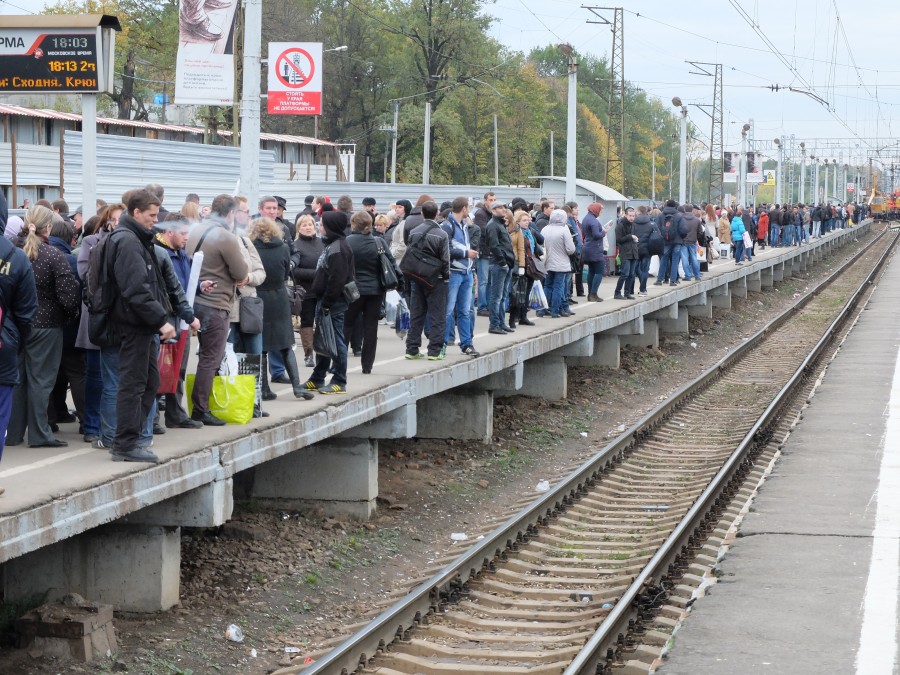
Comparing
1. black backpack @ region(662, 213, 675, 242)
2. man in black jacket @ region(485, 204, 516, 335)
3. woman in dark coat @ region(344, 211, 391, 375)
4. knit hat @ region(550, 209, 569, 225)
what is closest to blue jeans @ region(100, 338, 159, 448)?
woman in dark coat @ region(344, 211, 391, 375)

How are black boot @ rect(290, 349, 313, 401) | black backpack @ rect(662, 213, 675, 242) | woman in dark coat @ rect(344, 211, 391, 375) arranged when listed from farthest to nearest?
black backpack @ rect(662, 213, 675, 242) < woman in dark coat @ rect(344, 211, 391, 375) < black boot @ rect(290, 349, 313, 401)

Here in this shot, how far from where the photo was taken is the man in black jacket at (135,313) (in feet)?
26.2

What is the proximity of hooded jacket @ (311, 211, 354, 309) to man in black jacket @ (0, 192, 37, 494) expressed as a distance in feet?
12.5

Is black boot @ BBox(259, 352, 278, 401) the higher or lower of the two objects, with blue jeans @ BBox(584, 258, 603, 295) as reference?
lower

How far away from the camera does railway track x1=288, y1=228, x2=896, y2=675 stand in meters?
7.86

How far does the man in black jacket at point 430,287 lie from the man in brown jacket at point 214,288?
373cm

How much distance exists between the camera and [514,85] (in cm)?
8606

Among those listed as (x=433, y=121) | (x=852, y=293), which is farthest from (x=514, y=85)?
(x=852, y=293)

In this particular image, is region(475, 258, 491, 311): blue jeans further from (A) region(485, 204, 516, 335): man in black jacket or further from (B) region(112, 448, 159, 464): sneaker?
(B) region(112, 448, 159, 464): sneaker

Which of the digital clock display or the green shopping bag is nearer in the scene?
the green shopping bag

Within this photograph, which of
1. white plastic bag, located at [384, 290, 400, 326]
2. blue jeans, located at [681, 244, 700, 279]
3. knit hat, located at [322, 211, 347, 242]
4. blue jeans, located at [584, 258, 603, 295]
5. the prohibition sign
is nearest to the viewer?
knit hat, located at [322, 211, 347, 242]

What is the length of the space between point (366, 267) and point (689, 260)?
57.2ft

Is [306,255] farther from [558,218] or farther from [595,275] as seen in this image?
[595,275]

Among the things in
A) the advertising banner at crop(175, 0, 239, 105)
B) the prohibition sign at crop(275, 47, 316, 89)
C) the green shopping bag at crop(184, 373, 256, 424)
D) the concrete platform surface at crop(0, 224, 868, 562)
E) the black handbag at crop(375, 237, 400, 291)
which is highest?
the prohibition sign at crop(275, 47, 316, 89)
